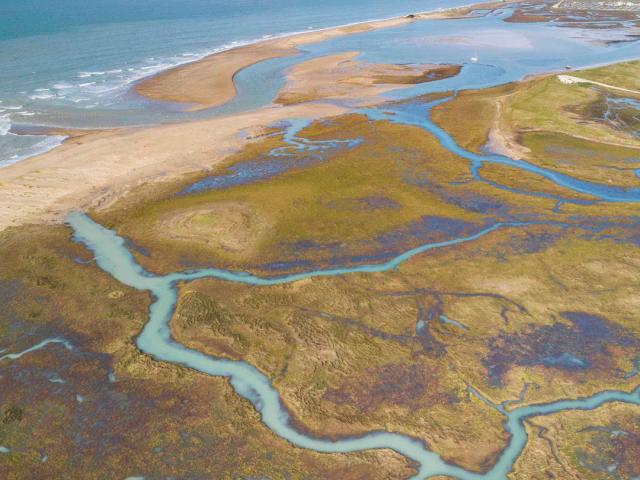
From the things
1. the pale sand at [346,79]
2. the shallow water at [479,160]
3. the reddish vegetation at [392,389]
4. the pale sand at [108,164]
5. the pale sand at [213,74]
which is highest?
the pale sand at [213,74]

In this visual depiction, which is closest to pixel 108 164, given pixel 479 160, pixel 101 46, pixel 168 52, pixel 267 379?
pixel 267 379

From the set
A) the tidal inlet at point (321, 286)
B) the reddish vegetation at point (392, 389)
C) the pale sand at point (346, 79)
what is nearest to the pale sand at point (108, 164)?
the tidal inlet at point (321, 286)

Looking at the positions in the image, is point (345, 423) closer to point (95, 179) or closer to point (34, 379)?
point (34, 379)

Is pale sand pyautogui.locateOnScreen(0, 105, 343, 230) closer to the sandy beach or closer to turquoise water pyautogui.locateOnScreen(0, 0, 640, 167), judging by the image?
the sandy beach

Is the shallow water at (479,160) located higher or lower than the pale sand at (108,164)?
lower

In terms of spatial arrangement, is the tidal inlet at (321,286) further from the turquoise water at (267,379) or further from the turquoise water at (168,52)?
the turquoise water at (168,52)

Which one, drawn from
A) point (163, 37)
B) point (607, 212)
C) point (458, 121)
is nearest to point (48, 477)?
point (607, 212)

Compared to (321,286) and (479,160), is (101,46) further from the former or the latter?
(321,286)
